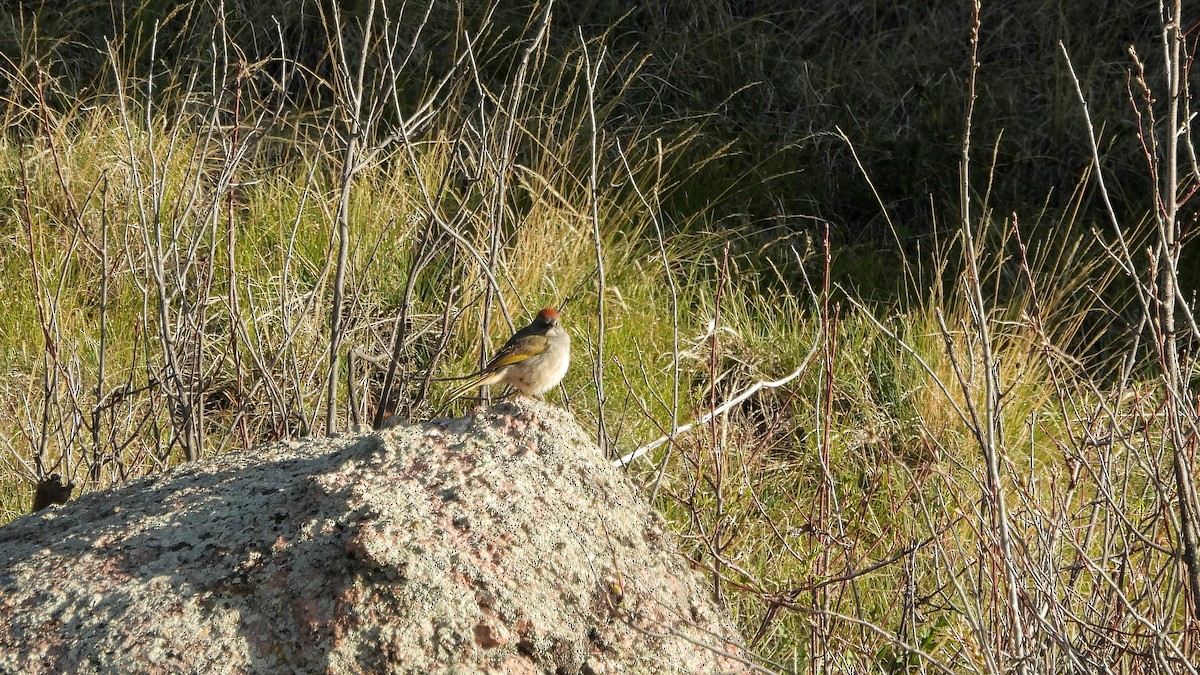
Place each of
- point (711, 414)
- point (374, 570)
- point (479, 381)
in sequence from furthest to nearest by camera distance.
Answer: point (479, 381) → point (711, 414) → point (374, 570)

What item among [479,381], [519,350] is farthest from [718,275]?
[479,381]

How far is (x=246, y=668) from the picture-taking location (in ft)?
6.43

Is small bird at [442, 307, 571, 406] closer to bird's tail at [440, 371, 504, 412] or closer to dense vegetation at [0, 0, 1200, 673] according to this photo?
bird's tail at [440, 371, 504, 412]

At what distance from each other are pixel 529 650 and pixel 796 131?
5455mm

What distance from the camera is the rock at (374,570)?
1986 millimetres

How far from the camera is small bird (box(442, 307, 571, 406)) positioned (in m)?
4.02

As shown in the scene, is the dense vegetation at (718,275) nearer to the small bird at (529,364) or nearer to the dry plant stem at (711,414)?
the dry plant stem at (711,414)

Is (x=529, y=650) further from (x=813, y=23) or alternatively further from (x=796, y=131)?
(x=813, y=23)

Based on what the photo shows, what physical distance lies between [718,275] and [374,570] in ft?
9.13

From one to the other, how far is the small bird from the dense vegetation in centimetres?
24

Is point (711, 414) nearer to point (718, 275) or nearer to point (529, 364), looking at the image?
point (529, 364)

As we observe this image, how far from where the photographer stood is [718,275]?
467 cm

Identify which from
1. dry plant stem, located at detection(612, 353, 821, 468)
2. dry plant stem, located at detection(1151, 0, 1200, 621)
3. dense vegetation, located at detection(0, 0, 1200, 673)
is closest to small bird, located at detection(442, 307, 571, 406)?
dense vegetation, located at detection(0, 0, 1200, 673)

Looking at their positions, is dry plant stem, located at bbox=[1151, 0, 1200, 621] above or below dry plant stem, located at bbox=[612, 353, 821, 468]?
above
